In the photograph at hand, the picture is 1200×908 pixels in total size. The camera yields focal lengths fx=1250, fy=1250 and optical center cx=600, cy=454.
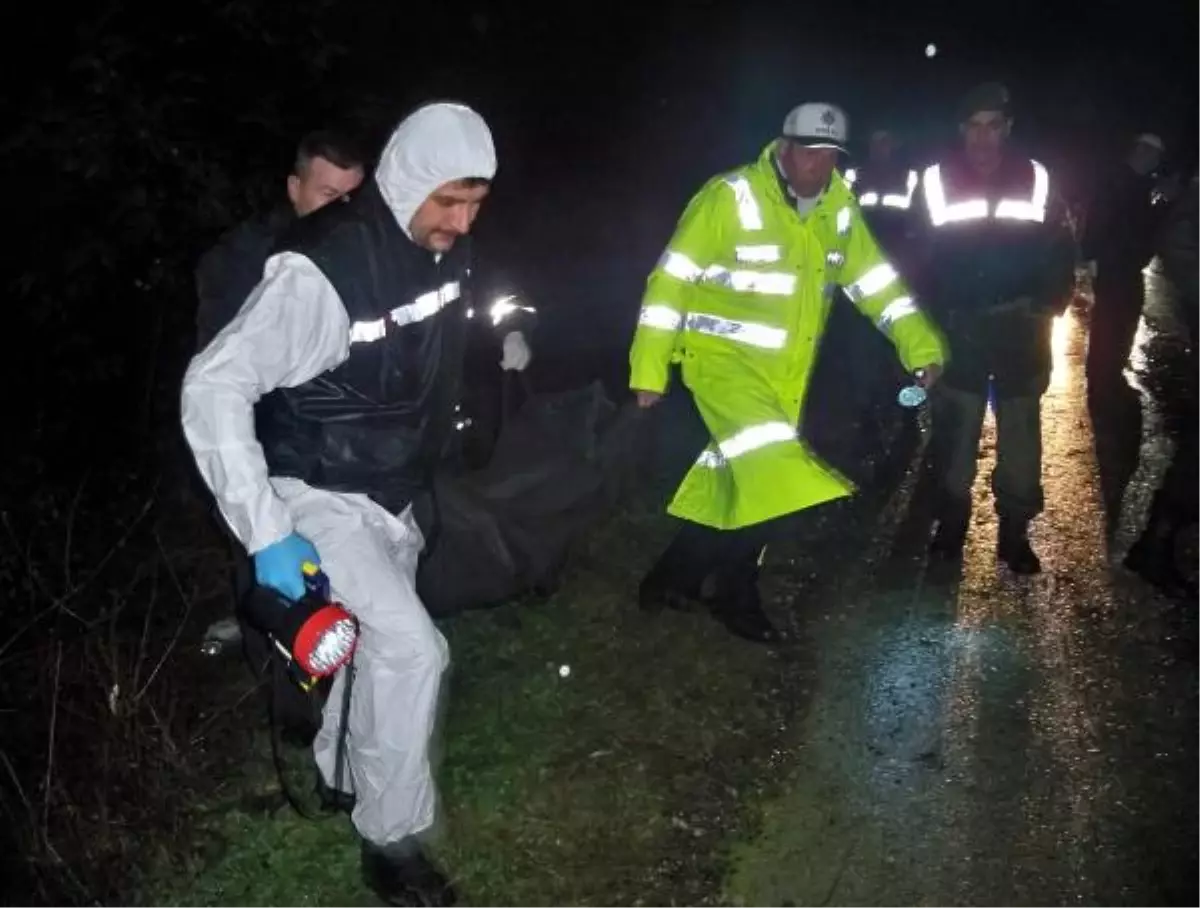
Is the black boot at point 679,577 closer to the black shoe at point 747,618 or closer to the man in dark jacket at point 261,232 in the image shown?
the black shoe at point 747,618

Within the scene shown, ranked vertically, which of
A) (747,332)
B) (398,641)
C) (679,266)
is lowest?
(398,641)

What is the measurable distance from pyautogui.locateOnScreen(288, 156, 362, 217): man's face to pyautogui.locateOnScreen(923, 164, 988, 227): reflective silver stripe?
2307 mm

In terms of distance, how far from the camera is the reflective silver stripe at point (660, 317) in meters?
4.24

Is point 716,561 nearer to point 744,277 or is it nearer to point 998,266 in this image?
point 744,277

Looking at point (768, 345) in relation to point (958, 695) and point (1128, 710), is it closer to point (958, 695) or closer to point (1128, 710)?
point (958, 695)

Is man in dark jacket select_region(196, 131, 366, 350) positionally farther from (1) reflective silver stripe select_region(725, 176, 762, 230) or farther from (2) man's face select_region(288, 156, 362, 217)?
(1) reflective silver stripe select_region(725, 176, 762, 230)

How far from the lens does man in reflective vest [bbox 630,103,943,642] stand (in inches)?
164

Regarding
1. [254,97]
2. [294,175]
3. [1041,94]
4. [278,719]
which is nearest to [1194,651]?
[278,719]

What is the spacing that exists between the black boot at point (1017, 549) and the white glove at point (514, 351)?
2.36m

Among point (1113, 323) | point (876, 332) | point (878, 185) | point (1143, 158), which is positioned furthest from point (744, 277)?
point (878, 185)

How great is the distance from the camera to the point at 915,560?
5.25m

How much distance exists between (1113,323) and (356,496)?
19.5 feet

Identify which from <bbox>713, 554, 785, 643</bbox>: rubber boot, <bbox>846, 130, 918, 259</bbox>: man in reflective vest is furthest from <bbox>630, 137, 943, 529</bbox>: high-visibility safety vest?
<bbox>846, 130, 918, 259</bbox>: man in reflective vest

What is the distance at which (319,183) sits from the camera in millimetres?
4164
